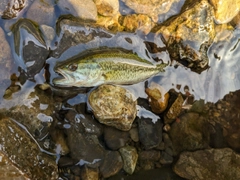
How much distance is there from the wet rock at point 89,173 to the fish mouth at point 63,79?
1.63 m

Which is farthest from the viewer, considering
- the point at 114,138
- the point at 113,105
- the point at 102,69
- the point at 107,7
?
the point at 114,138

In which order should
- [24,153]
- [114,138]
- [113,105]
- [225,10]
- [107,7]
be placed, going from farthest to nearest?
[225,10]
[114,138]
[107,7]
[113,105]
[24,153]

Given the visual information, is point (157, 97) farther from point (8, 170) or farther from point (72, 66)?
point (8, 170)

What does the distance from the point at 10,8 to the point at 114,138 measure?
2991mm

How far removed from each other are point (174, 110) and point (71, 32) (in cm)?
251

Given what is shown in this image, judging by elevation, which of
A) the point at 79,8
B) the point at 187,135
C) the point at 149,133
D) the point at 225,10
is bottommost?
the point at 149,133

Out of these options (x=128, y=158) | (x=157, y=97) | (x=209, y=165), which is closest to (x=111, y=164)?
(x=128, y=158)

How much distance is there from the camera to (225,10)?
5.34m

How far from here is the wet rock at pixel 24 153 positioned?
411 cm

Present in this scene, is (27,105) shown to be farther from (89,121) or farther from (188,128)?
(188,128)

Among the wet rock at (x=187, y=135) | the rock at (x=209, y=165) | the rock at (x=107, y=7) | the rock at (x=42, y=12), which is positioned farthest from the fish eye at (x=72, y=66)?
the rock at (x=209, y=165)

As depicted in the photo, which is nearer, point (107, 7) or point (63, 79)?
point (63, 79)

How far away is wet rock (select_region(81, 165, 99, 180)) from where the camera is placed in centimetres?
485

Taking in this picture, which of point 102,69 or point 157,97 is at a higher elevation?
point 102,69
